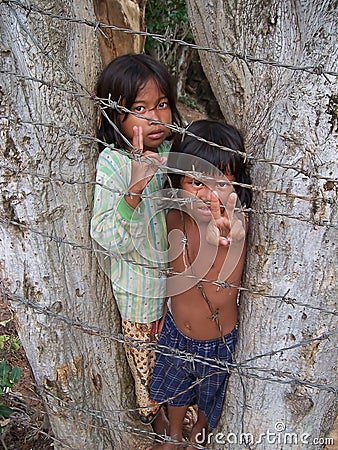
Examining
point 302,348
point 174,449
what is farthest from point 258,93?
point 174,449

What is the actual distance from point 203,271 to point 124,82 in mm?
641

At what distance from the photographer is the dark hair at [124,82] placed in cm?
165

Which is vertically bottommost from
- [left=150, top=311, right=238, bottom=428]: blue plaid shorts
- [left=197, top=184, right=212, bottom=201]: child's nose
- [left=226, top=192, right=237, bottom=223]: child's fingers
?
[left=150, top=311, right=238, bottom=428]: blue plaid shorts

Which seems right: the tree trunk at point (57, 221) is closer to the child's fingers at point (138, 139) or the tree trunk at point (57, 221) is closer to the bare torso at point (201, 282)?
the child's fingers at point (138, 139)

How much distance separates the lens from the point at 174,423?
2016mm

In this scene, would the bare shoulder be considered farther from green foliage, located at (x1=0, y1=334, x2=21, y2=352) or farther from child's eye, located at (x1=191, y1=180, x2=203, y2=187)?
green foliage, located at (x1=0, y1=334, x2=21, y2=352)

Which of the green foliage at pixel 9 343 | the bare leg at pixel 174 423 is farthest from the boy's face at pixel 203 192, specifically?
the green foliage at pixel 9 343

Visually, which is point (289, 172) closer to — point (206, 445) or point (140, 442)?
point (206, 445)

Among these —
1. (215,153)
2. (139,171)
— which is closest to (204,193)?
(215,153)

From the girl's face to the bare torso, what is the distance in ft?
0.82

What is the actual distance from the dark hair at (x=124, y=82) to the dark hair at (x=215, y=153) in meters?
0.19

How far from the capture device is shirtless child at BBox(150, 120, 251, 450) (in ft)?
5.21

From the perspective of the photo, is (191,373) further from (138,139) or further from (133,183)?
(138,139)

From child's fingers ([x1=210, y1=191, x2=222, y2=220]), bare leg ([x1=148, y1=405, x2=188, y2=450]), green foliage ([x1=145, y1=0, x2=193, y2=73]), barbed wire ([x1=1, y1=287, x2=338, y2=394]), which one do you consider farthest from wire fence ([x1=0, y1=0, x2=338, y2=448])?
green foliage ([x1=145, y1=0, x2=193, y2=73])
